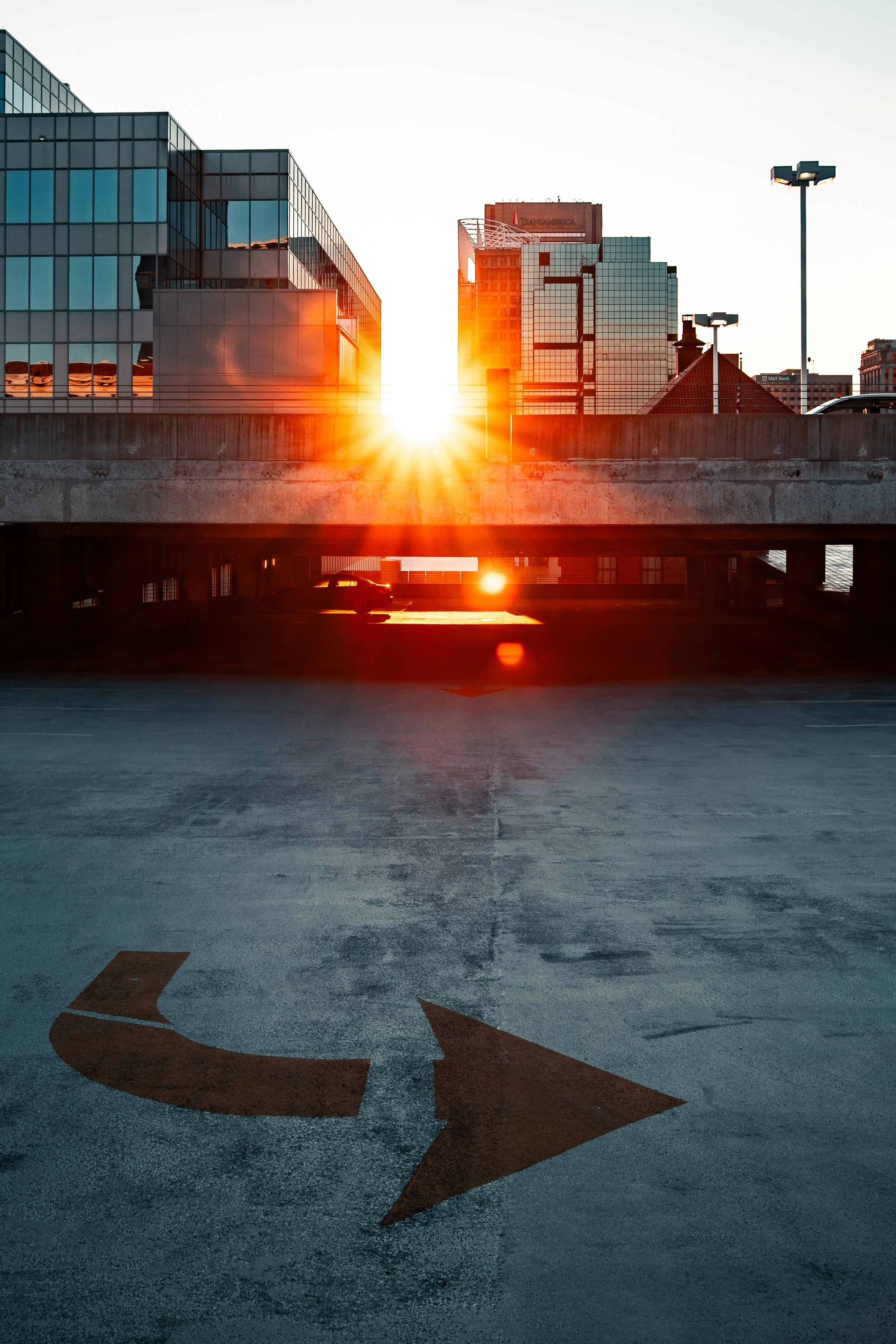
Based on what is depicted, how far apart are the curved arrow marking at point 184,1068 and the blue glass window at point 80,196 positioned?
5562 centimetres

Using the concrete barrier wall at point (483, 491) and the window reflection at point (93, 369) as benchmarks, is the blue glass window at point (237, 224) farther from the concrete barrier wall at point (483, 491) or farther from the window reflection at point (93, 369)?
the concrete barrier wall at point (483, 491)

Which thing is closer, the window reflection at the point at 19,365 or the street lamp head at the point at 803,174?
the street lamp head at the point at 803,174

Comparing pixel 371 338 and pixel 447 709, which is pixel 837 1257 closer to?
pixel 447 709

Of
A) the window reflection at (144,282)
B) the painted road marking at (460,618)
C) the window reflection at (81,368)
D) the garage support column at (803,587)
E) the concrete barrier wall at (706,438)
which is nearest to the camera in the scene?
the concrete barrier wall at (706,438)

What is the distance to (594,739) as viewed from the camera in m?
16.5

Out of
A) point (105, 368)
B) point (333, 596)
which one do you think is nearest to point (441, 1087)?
point (333, 596)

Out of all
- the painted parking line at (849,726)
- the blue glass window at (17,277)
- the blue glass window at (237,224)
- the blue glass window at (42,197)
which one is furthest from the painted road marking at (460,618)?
the blue glass window at (42,197)

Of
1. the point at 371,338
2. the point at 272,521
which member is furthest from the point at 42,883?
the point at 371,338

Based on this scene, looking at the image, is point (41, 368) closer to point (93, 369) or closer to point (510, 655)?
point (93, 369)

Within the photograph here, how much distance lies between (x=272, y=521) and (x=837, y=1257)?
60.4 feet

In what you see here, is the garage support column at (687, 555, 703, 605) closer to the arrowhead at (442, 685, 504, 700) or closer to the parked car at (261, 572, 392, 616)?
the parked car at (261, 572, 392, 616)

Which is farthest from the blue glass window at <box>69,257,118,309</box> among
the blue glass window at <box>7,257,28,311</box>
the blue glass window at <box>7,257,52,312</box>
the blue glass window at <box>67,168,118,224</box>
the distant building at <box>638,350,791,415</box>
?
the distant building at <box>638,350,791,415</box>

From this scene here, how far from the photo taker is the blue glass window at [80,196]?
5366 centimetres

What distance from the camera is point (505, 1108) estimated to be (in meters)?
5.43
